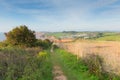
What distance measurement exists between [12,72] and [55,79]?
2.43 meters

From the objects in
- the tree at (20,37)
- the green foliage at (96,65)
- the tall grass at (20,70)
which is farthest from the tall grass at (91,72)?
the tree at (20,37)

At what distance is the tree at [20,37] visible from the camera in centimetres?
3434

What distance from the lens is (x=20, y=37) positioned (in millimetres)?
34594

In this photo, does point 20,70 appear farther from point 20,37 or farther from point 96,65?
point 20,37

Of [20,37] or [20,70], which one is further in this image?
[20,37]

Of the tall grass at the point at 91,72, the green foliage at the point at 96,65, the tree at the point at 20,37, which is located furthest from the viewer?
→ the tree at the point at 20,37

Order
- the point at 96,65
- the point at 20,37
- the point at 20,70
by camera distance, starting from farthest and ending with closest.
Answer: the point at 20,37
the point at 96,65
the point at 20,70

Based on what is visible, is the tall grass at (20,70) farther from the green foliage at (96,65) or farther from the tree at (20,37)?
the tree at (20,37)

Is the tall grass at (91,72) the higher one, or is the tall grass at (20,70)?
the tall grass at (20,70)

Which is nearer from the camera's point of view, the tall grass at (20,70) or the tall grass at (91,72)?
the tall grass at (20,70)

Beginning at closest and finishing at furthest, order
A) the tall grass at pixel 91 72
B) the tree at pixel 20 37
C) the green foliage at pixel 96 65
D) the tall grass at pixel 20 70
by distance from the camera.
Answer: the tall grass at pixel 20 70 < the tall grass at pixel 91 72 < the green foliage at pixel 96 65 < the tree at pixel 20 37

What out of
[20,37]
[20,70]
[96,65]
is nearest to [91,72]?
[96,65]

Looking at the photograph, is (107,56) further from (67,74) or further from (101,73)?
(67,74)

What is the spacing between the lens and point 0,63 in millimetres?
13367
